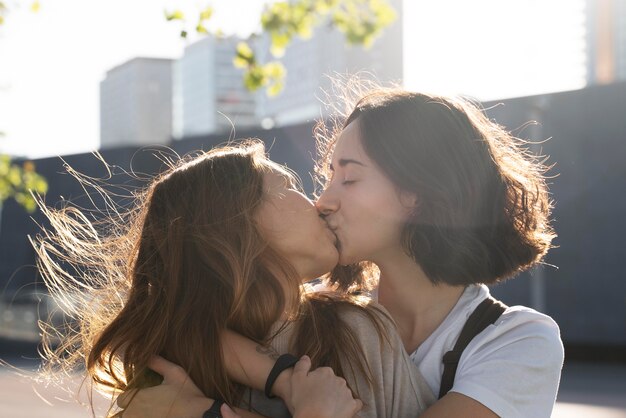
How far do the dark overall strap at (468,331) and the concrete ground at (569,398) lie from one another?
25.9 feet

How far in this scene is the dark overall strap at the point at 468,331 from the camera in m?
2.70

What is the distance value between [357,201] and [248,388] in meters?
0.64

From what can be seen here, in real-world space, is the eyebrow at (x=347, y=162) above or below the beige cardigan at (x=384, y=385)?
above

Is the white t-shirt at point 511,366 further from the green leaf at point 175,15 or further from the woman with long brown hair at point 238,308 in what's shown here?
the green leaf at point 175,15

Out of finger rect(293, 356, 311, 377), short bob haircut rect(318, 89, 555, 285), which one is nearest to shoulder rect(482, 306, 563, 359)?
short bob haircut rect(318, 89, 555, 285)

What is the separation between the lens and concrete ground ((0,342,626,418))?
41.1 ft

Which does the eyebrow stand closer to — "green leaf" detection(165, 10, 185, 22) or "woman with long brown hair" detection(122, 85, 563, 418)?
"woman with long brown hair" detection(122, 85, 563, 418)

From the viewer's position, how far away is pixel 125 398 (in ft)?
8.78

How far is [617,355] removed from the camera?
20047 millimetres

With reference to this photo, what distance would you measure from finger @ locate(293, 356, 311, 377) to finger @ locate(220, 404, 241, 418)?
17 cm

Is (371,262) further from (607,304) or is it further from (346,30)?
(607,304)

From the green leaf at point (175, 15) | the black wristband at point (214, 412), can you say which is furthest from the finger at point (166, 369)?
the green leaf at point (175, 15)

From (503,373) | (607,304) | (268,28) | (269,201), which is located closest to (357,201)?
(269,201)

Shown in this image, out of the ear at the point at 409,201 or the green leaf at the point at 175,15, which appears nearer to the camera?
the ear at the point at 409,201
